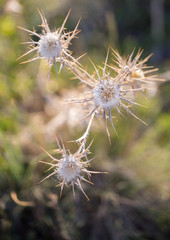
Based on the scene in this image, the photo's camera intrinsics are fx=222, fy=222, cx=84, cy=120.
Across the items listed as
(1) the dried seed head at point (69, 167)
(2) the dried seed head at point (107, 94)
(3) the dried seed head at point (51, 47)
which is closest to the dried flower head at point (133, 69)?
(2) the dried seed head at point (107, 94)

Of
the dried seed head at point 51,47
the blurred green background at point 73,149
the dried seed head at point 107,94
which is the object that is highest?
the dried seed head at point 51,47

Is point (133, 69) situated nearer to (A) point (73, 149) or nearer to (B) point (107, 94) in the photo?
(B) point (107, 94)

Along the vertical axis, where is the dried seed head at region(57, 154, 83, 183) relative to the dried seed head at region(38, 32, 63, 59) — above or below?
below

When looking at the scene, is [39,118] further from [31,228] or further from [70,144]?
[31,228]

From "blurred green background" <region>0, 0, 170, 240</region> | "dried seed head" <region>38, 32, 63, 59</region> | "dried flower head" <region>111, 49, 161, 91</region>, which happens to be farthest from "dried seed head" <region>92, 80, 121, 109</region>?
"blurred green background" <region>0, 0, 170, 240</region>

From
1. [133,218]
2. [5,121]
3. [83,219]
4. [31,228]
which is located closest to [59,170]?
[5,121]

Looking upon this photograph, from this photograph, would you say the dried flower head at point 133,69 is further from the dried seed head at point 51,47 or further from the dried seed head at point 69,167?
the dried seed head at point 69,167

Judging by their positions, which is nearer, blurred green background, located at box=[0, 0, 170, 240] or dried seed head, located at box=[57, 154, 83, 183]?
dried seed head, located at box=[57, 154, 83, 183]

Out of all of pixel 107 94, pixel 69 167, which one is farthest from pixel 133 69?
pixel 69 167

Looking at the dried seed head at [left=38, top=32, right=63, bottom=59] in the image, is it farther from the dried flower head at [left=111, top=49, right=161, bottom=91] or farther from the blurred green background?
the blurred green background
